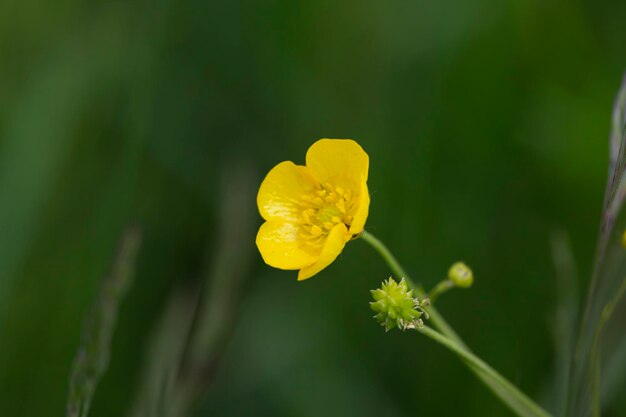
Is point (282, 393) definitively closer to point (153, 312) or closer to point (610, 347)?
point (153, 312)

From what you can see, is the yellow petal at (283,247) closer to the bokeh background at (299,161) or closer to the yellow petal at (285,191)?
the yellow petal at (285,191)

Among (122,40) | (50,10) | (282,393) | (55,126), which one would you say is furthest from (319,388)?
(50,10)

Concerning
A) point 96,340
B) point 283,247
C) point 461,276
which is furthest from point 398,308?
point 96,340

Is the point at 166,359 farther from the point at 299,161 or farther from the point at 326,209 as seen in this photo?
the point at 299,161

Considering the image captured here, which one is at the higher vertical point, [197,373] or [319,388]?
[197,373]

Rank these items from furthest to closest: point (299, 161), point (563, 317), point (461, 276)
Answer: point (299, 161) → point (563, 317) → point (461, 276)
